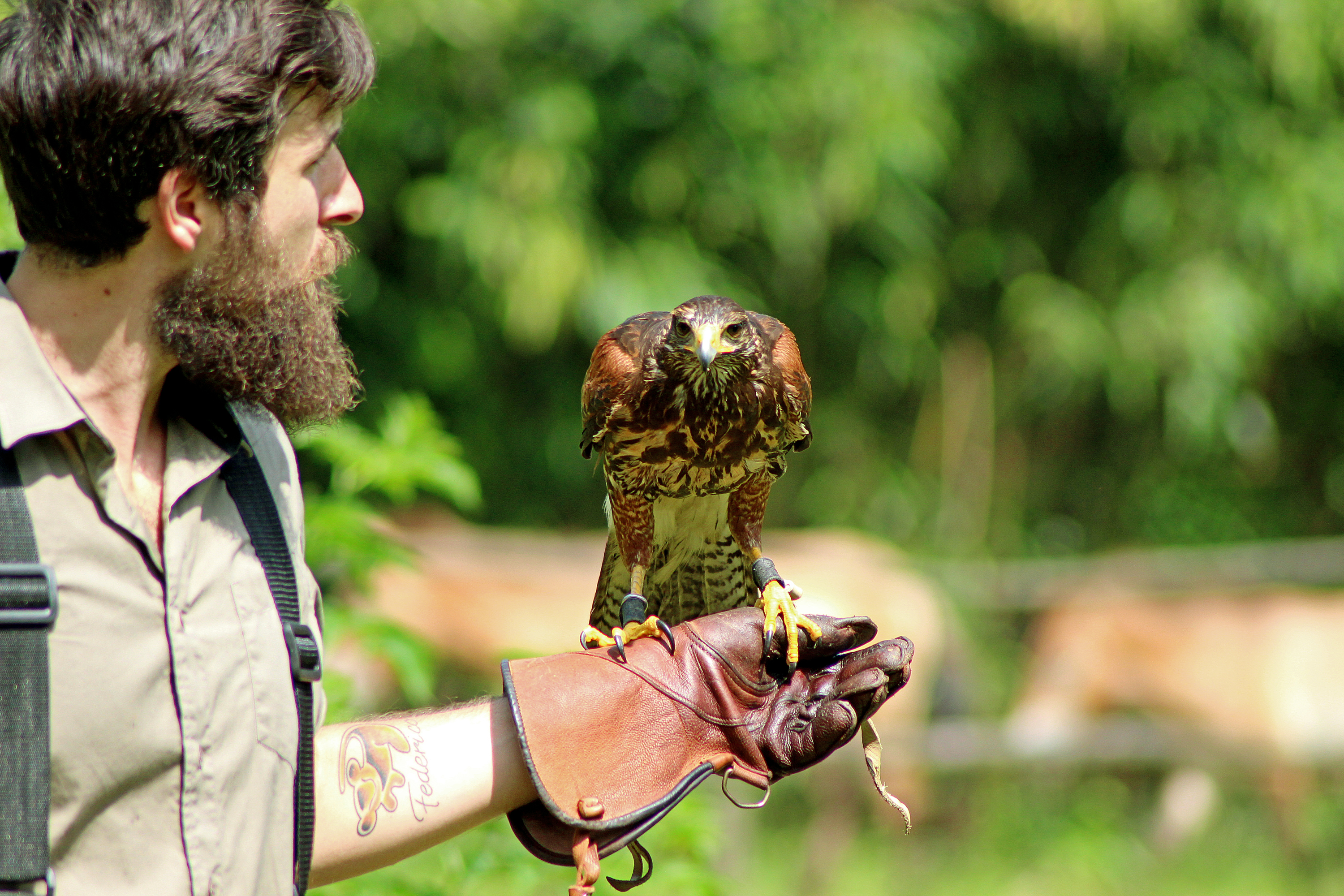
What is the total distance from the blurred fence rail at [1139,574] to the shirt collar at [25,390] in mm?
6218

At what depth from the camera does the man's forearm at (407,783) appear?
2029 millimetres

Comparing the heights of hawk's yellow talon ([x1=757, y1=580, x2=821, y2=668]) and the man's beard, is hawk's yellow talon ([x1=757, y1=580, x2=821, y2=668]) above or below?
below

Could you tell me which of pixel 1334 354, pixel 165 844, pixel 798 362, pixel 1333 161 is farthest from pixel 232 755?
pixel 1334 354

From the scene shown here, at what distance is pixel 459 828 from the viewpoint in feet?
Result: 6.93

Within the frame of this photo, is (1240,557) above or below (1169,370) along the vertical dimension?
below

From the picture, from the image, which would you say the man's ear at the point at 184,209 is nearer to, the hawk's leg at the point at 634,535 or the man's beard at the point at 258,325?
the man's beard at the point at 258,325

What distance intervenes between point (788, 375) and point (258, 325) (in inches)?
45.6

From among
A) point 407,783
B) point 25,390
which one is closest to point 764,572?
point 407,783

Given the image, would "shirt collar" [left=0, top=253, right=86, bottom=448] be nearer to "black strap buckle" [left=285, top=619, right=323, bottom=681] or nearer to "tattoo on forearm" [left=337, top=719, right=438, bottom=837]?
"black strap buckle" [left=285, top=619, right=323, bottom=681]

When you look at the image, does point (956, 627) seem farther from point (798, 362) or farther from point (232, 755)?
point (232, 755)

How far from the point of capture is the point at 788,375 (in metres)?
2.67

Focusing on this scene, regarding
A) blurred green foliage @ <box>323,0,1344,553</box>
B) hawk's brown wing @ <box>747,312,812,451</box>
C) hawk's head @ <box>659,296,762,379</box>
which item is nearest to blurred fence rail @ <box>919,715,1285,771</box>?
blurred green foliage @ <box>323,0,1344,553</box>

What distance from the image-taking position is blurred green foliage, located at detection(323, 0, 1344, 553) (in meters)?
5.95

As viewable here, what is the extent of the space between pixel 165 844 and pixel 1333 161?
23.3 ft
